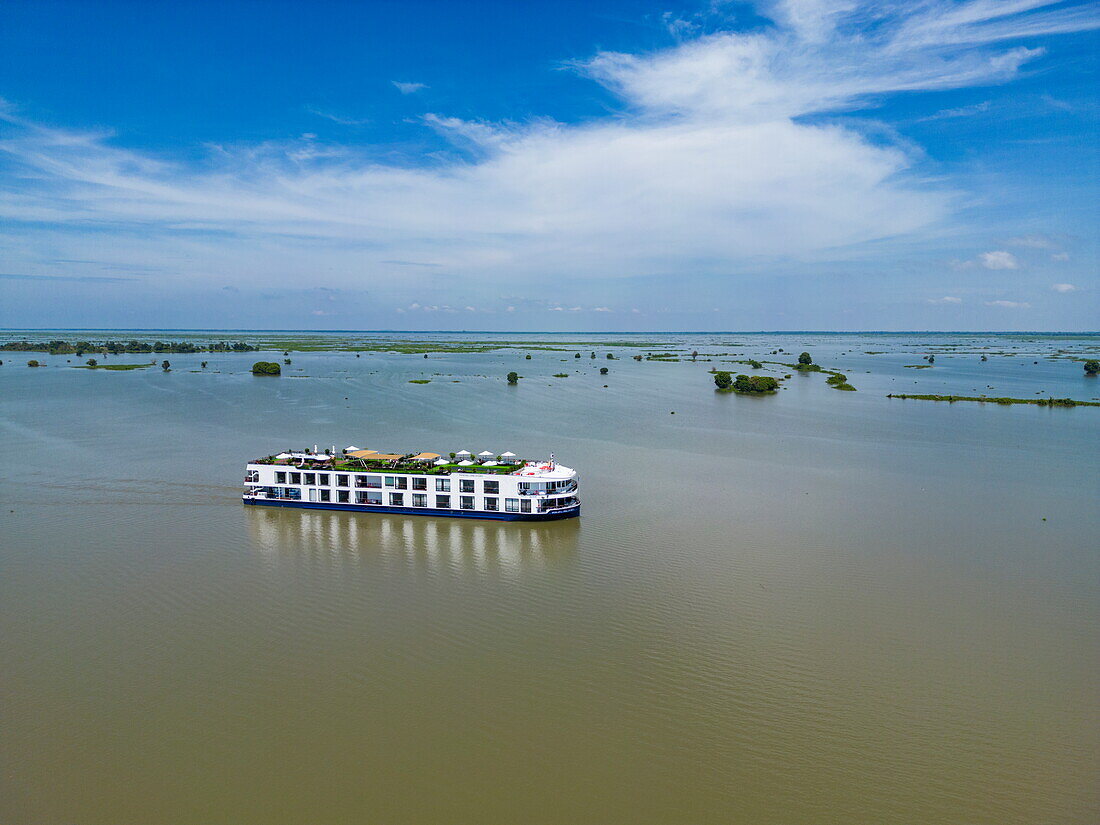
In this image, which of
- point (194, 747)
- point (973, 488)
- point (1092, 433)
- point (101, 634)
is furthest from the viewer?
point (1092, 433)

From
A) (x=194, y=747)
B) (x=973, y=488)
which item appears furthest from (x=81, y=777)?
(x=973, y=488)

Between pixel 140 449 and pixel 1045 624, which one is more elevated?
pixel 140 449

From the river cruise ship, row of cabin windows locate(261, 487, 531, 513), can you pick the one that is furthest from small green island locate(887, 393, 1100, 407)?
row of cabin windows locate(261, 487, 531, 513)

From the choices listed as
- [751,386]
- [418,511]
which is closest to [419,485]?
[418,511]

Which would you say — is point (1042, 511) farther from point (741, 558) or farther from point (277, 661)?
point (277, 661)

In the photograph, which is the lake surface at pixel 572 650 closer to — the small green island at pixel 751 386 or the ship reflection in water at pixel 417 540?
the ship reflection in water at pixel 417 540

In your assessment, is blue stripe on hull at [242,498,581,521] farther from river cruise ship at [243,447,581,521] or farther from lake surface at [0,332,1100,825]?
lake surface at [0,332,1100,825]

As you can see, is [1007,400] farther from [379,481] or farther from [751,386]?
[379,481]
